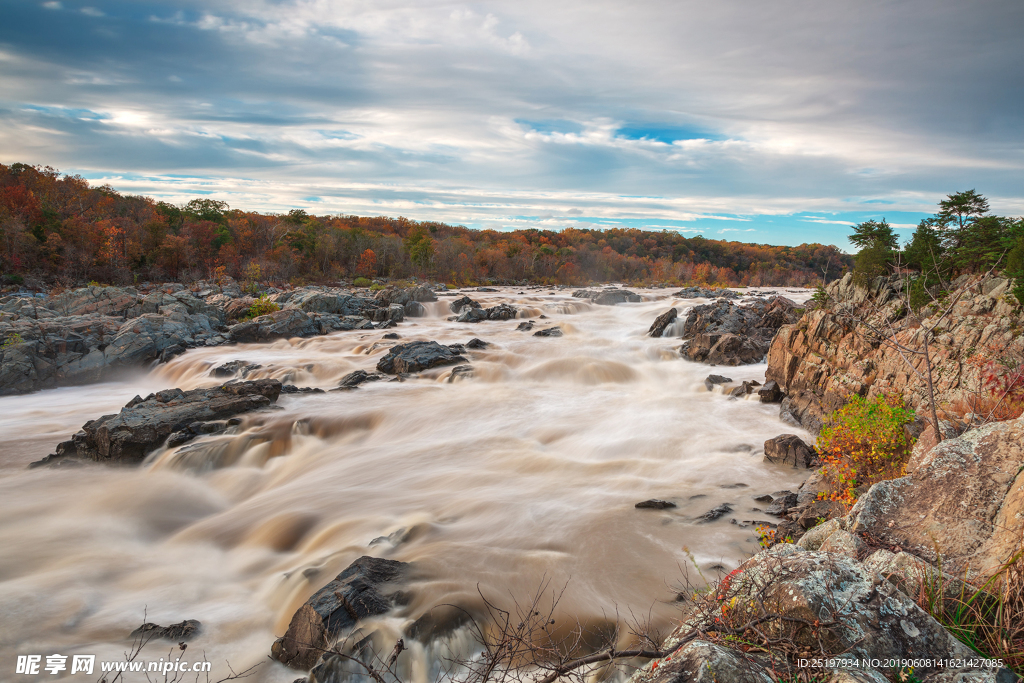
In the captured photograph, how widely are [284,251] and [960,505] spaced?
2536 inches

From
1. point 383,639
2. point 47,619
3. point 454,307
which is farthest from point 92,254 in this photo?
point 383,639

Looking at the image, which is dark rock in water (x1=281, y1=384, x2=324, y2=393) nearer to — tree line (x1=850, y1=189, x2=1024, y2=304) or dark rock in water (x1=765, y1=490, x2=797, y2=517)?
dark rock in water (x1=765, y1=490, x2=797, y2=517)

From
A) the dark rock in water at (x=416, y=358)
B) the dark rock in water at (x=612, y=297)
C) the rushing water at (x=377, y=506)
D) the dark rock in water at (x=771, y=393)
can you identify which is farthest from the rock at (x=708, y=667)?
the dark rock in water at (x=612, y=297)

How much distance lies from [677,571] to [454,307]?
32.3 meters

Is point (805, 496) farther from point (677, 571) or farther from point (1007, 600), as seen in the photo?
point (1007, 600)

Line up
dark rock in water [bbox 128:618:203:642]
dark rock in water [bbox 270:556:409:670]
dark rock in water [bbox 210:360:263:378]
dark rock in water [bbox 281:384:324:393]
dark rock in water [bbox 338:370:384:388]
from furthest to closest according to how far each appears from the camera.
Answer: dark rock in water [bbox 210:360:263:378]
dark rock in water [bbox 338:370:384:388]
dark rock in water [bbox 281:384:324:393]
dark rock in water [bbox 128:618:203:642]
dark rock in water [bbox 270:556:409:670]

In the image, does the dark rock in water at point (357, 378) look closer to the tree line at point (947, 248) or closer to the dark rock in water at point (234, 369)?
the dark rock in water at point (234, 369)

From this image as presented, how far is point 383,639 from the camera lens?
18.6ft

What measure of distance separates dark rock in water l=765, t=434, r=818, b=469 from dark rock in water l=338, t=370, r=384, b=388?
1352cm

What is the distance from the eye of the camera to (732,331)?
21.5m

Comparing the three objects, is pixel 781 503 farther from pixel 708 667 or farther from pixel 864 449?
pixel 708 667

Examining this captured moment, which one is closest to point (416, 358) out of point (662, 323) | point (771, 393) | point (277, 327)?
point (277, 327)

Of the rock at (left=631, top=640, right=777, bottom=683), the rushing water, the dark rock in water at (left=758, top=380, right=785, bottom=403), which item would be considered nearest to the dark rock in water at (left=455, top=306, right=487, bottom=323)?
the rushing water

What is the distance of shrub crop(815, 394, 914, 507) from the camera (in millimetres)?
7961
